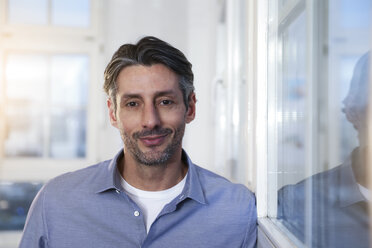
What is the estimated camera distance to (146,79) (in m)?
1.15

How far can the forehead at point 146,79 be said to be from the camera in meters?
1.15

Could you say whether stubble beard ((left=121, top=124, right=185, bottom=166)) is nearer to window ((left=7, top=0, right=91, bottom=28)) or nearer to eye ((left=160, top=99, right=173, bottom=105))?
eye ((left=160, top=99, right=173, bottom=105))

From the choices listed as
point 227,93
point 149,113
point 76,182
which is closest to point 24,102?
point 227,93

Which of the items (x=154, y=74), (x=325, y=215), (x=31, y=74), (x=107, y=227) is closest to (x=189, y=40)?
(x=31, y=74)

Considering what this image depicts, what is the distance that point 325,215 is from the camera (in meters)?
0.64

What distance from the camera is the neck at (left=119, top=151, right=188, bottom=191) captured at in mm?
1175

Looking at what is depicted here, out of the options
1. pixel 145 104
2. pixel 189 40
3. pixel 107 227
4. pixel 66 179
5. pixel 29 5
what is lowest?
pixel 107 227

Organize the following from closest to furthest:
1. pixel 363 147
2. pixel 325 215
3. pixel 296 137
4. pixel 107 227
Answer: pixel 363 147 < pixel 325 215 < pixel 296 137 < pixel 107 227

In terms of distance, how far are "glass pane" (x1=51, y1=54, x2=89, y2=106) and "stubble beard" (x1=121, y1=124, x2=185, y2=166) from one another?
Answer: 1.79 metres

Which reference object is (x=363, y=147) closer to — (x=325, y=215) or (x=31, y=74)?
(x=325, y=215)

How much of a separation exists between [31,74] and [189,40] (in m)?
1.08

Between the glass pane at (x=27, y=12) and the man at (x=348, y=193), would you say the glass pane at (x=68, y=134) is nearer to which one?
the glass pane at (x=27, y=12)

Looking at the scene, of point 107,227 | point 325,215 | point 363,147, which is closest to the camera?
point 363,147

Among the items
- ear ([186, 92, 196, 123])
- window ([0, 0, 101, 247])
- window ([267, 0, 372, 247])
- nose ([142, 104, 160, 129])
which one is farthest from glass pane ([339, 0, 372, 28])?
window ([0, 0, 101, 247])
